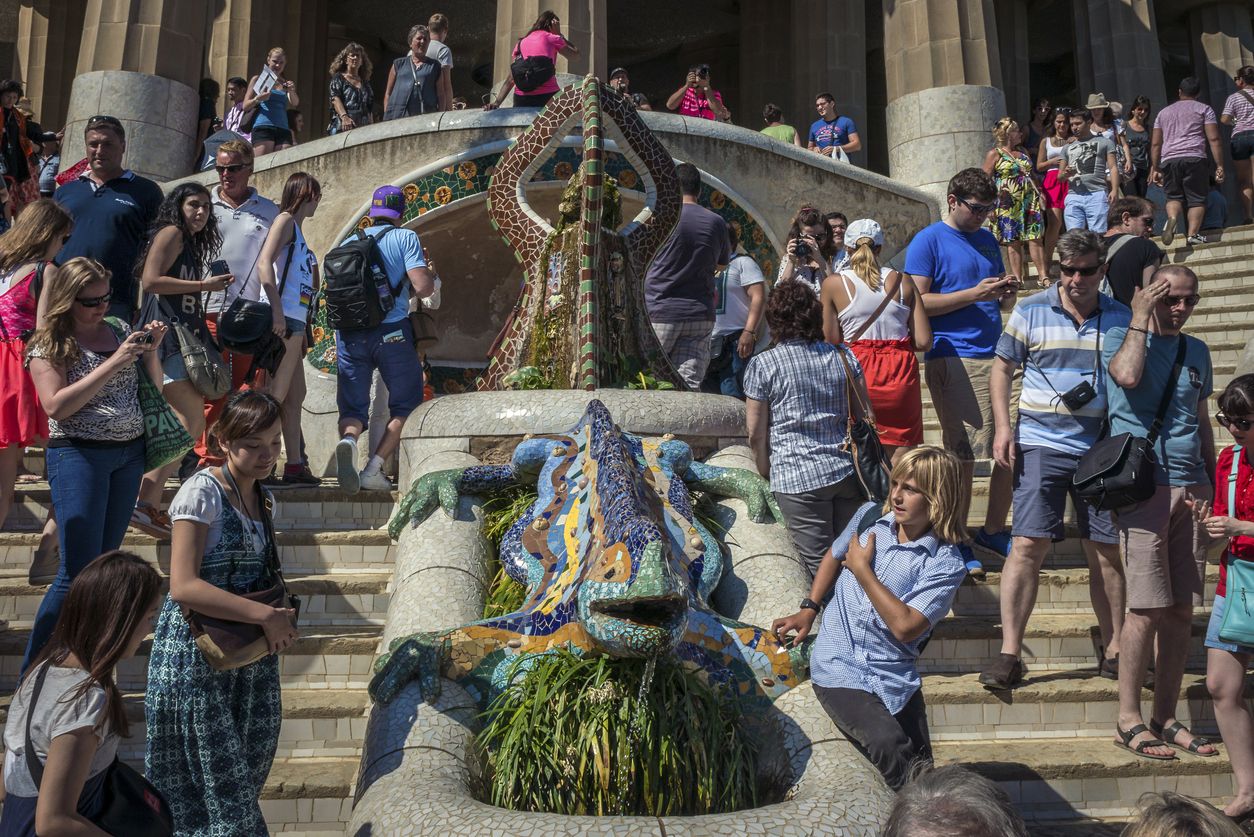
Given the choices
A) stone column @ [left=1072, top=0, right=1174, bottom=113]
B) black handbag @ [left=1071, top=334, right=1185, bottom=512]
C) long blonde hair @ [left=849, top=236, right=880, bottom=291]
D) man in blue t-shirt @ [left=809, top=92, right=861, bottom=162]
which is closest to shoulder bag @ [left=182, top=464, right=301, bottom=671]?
black handbag @ [left=1071, top=334, right=1185, bottom=512]

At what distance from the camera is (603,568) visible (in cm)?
397

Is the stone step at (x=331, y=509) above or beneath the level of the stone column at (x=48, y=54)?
beneath

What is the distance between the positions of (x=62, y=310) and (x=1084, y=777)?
4183 millimetres

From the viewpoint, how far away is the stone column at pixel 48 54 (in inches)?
855

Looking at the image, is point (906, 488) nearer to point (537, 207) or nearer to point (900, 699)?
point (900, 699)

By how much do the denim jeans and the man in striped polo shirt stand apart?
3503mm

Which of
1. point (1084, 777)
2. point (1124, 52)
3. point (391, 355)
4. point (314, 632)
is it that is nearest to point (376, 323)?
point (391, 355)

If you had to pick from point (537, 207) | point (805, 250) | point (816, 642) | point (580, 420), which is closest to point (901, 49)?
point (537, 207)

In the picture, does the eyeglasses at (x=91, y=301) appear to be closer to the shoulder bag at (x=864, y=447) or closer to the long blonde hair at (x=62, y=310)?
the long blonde hair at (x=62, y=310)

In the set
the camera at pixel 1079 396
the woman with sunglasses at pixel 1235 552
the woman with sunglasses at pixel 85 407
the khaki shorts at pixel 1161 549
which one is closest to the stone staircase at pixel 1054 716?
the woman with sunglasses at pixel 1235 552

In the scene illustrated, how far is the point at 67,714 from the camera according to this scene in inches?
121

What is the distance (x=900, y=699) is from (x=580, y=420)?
187cm

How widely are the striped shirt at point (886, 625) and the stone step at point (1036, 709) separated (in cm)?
121

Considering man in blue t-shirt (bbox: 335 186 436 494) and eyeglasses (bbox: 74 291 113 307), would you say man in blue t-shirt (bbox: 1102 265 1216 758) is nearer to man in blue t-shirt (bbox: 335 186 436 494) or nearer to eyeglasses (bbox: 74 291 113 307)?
man in blue t-shirt (bbox: 335 186 436 494)
